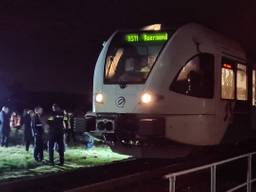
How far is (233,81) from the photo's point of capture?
Result: 49.2 feet

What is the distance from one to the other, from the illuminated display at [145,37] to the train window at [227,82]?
2.04 meters

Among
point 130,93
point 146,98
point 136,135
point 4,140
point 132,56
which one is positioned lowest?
point 4,140

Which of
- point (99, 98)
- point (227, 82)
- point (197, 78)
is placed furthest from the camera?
point (227, 82)

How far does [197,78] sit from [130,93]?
5.60 ft

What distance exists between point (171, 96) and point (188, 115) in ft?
2.35

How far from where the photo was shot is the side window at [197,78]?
42.7 feet

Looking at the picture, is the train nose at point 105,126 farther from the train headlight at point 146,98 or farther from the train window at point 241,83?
the train window at point 241,83

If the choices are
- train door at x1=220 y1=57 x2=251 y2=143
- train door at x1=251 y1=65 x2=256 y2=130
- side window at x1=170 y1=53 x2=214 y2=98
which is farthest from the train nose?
train door at x1=251 y1=65 x2=256 y2=130

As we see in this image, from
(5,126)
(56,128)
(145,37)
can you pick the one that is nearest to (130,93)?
(145,37)

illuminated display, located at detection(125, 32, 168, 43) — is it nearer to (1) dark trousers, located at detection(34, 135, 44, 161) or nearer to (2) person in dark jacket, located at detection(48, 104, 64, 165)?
(2) person in dark jacket, located at detection(48, 104, 64, 165)

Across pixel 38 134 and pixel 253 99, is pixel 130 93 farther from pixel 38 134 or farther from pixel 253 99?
pixel 253 99

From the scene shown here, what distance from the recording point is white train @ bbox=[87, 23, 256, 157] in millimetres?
12789

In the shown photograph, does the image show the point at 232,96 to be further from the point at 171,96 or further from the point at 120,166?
the point at 120,166

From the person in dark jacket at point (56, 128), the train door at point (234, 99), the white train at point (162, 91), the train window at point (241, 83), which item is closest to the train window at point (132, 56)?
the white train at point (162, 91)
